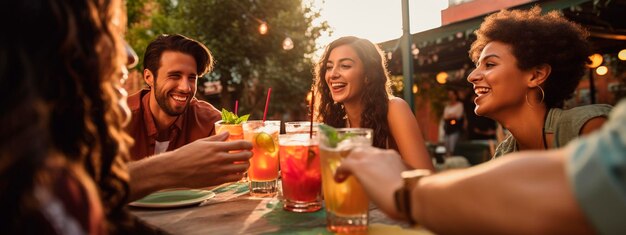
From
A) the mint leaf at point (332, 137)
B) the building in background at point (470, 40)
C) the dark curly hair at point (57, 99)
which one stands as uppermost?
the building in background at point (470, 40)

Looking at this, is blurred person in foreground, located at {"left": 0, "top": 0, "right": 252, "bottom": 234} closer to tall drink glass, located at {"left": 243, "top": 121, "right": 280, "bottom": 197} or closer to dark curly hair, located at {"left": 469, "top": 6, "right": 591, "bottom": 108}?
tall drink glass, located at {"left": 243, "top": 121, "right": 280, "bottom": 197}

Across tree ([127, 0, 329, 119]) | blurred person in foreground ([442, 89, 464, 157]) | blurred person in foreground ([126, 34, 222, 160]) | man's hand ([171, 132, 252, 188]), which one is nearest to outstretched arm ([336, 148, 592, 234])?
man's hand ([171, 132, 252, 188])

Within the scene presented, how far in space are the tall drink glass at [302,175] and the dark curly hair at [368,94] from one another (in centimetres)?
167

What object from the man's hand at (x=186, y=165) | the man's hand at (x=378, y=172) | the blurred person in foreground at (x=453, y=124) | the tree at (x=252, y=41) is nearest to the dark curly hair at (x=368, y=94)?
the man's hand at (x=186, y=165)

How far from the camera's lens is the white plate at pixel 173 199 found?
1.49 m

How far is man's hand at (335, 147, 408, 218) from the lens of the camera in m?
0.86

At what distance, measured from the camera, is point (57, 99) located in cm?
74

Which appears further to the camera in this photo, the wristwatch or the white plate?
the white plate

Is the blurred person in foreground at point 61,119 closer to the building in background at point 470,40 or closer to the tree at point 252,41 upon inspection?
the building in background at point 470,40

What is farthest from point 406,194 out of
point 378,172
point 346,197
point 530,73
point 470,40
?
point 470,40

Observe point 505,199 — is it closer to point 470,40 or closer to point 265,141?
point 265,141

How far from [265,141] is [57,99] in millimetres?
1008

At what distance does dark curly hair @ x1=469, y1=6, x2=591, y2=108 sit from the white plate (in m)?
1.74

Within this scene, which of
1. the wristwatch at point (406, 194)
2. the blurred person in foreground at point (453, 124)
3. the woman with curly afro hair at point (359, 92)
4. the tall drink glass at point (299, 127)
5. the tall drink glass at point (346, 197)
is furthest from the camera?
the blurred person in foreground at point (453, 124)
